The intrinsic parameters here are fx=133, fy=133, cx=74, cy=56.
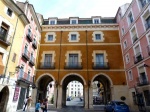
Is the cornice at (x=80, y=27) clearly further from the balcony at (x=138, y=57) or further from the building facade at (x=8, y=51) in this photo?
the building facade at (x=8, y=51)

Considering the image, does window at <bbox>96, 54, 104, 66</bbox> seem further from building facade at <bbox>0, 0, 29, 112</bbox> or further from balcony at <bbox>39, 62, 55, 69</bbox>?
building facade at <bbox>0, 0, 29, 112</bbox>

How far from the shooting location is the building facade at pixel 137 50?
563 inches

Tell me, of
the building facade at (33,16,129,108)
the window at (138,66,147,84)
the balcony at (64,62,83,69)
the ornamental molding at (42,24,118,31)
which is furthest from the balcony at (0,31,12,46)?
the window at (138,66,147,84)

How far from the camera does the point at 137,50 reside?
16.5 meters

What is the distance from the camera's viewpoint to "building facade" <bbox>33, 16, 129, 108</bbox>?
1906 cm

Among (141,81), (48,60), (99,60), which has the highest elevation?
(48,60)

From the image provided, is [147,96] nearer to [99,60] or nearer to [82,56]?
[99,60]

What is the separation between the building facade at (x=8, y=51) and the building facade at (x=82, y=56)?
20.6 ft

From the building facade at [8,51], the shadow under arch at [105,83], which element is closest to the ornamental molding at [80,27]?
the shadow under arch at [105,83]

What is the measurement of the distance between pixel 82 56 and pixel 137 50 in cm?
783

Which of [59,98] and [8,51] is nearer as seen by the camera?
[8,51]

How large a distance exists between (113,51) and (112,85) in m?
5.31

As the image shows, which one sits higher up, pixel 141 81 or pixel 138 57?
pixel 138 57

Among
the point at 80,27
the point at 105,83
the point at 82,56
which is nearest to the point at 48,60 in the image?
the point at 82,56
